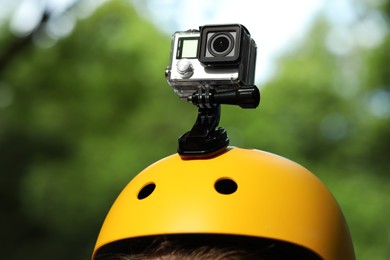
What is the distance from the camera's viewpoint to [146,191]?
11.3 feet

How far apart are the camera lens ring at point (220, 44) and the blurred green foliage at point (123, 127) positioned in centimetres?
1368

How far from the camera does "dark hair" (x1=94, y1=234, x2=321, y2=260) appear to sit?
3.10 metres

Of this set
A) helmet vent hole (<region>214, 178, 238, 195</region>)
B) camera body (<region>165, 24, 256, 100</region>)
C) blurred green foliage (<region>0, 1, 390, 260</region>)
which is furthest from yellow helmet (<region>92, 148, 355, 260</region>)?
blurred green foliage (<region>0, 1, 390, 260</region>)

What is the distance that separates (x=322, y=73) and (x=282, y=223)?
1876cm

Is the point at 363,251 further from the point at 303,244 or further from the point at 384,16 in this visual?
the point at 303,244

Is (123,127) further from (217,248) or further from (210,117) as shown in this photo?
(217,248)

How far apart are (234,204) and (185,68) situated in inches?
24.4

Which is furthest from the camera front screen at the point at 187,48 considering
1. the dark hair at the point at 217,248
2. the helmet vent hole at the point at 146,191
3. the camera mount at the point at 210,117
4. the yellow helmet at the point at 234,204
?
the dark hair at the point at 217,248

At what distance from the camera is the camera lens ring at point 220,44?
Result: 346 cm

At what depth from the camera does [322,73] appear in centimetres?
2162

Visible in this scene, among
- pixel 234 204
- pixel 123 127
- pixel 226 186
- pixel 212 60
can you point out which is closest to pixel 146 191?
pixel 226 186

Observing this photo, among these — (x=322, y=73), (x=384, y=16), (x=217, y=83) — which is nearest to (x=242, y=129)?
(x=322, y=73)

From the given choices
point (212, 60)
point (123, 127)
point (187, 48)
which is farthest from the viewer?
point (123, 127)

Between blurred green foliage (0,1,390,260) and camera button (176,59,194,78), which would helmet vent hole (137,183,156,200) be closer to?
camera button (176,59,194,78)
